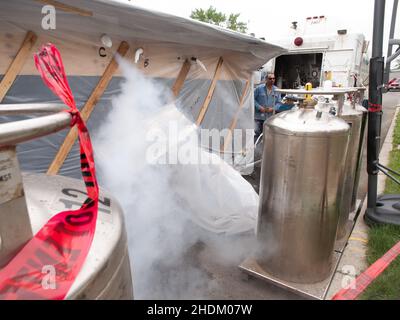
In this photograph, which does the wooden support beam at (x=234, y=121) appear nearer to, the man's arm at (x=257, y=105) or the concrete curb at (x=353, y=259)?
the man's arm at (x=257, y=105)

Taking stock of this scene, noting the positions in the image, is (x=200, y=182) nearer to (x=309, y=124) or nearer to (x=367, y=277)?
(x=309, y=124)

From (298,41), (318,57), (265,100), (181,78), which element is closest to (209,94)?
(181,78)

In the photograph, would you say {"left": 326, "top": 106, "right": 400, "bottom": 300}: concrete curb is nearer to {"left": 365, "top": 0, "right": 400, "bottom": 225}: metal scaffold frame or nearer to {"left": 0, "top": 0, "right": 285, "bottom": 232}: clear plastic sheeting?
{"left": 365, "top": 0, "right": 400, "bottom": 225}: metal scaffold frame

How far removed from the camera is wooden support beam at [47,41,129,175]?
272 cm

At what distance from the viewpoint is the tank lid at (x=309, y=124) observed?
203 cm

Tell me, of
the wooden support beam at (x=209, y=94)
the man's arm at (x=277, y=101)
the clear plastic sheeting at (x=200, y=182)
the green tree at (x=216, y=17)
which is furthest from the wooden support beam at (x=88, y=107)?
the green tree at (x=216, y=17)

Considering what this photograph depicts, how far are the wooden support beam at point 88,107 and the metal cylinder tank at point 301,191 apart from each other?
174 centimetres

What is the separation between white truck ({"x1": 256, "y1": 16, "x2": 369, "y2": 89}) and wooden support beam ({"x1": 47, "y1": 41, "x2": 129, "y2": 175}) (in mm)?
6510

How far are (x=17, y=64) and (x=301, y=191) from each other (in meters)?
2.43

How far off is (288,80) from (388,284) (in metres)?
9.48

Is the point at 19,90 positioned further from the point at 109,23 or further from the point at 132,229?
the point at 132,229

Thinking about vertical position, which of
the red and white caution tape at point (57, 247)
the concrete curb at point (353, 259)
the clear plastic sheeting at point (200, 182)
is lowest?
the concrete curb at point (353, 259)

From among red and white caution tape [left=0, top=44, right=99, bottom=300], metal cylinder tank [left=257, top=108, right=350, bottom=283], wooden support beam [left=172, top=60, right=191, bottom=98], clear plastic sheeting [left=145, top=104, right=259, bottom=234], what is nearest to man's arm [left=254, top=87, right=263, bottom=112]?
wooden support beam [left=172, top=60, right=191, bottom=98]
